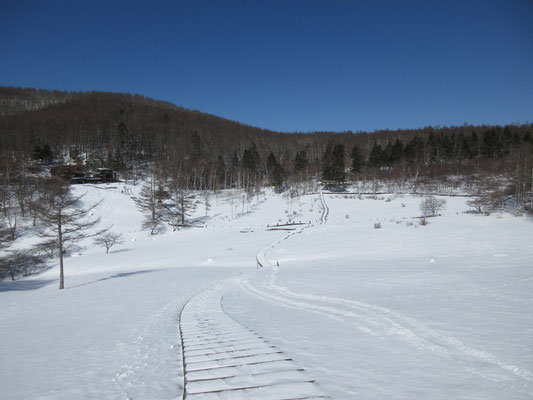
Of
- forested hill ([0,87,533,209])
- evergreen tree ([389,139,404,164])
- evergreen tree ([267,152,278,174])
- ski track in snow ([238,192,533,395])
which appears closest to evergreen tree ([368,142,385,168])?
forested hill ([0,87,533,209])

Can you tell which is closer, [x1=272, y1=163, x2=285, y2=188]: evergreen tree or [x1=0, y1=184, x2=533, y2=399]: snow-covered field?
[x1=0, y1=184, x2=533, y2=399]: snow-covered field

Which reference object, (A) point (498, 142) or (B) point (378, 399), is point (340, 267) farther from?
(A) point (498, 142)

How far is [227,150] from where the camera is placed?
115 m

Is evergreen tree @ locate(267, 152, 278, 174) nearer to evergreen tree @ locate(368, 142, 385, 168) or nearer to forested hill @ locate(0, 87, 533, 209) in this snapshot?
forested hill @ locate(0, 87, 533, 209)

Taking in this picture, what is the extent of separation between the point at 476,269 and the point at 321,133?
6309 inches

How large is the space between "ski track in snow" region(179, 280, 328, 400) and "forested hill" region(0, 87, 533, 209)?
164ft

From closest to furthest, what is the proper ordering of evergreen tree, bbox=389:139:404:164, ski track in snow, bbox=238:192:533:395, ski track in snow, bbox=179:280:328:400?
ski track in snow, bbox=179:280:328:400, ski track in snow, bbox=238:192:533:395, evergreen tree, bbox=389:139:404:164

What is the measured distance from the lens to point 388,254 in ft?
61.8

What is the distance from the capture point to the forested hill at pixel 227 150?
68.2 m

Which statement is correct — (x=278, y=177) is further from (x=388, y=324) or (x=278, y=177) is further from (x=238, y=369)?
(x=238, y=369)

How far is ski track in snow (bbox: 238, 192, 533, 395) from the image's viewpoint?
3.73 metres

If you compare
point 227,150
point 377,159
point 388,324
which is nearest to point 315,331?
point 388,324

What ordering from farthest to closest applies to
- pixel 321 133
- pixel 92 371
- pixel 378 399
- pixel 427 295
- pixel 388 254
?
pixel 321 133 < pixel 388 254 < pixel 427 295 < pixel 92 371 < pixel 378 399

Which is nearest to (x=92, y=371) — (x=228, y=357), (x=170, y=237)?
(x=228, y=357)
